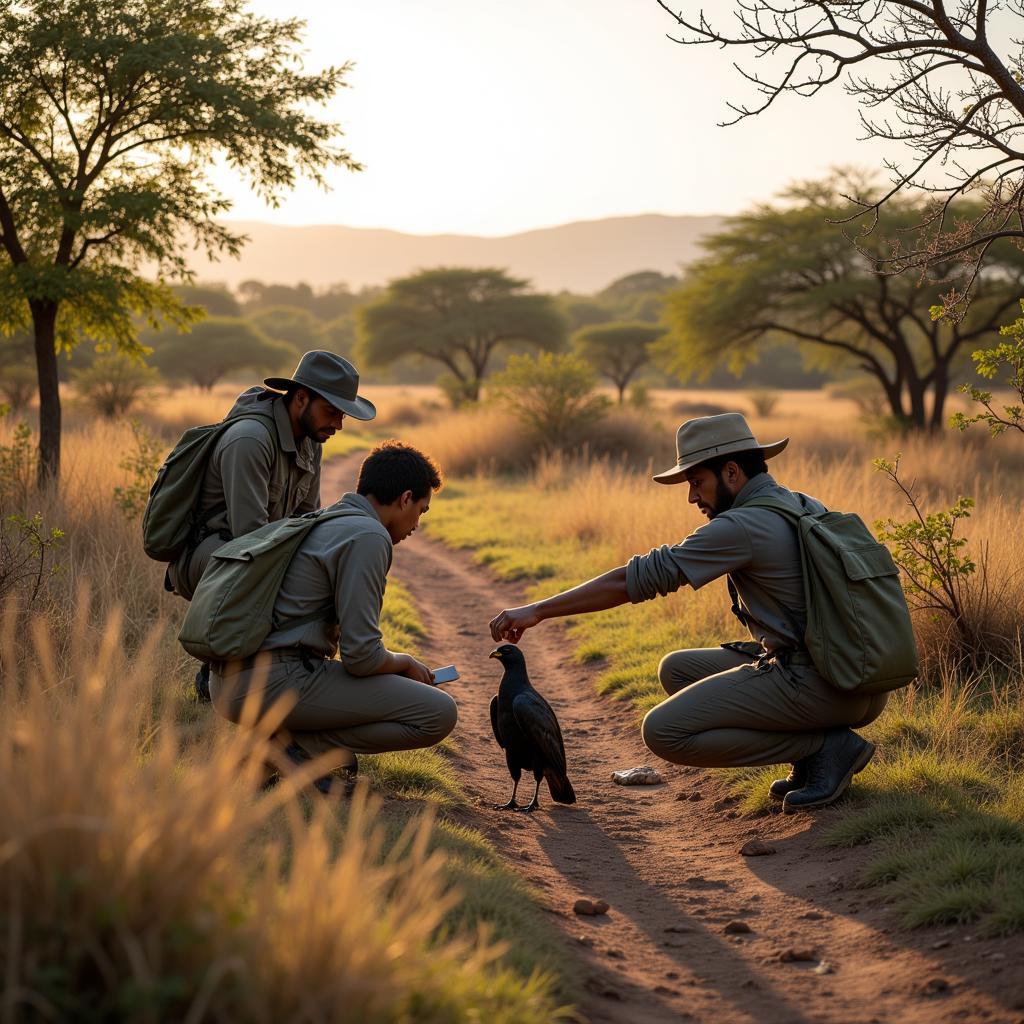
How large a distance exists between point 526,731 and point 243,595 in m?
1.47

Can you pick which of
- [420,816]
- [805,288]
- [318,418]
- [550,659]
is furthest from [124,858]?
[805,288]

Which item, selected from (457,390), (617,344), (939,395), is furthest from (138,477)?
(617,344)

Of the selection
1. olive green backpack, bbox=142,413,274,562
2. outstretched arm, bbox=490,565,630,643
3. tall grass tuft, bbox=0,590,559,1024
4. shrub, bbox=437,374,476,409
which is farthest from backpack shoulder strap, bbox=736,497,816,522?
shrub, bbox=437,374,476,409

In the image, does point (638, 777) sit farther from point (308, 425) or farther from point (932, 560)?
point (308, 425)

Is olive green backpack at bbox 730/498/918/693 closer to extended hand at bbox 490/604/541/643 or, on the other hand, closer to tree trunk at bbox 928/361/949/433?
extended hand at bbox 490/604/541/643

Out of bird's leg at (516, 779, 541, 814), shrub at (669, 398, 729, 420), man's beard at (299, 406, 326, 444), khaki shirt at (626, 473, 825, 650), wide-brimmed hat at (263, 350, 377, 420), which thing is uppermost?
wide-brimmed hat at (263, 350, 377, 420)

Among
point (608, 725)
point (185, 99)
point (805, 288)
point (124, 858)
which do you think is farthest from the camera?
point (805, 288)

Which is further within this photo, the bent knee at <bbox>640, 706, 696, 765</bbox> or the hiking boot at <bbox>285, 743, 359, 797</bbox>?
the bent knee at <bbox>640, 706, 696, 765</bbox>

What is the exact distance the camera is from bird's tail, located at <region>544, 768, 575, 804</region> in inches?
201

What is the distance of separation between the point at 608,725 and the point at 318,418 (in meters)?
2.82

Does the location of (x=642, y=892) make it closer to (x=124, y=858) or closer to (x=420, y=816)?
(x=420, y=816)

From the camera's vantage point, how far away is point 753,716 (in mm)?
4754

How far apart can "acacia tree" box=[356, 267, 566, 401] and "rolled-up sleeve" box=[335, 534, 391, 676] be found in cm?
3614

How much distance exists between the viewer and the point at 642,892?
14.0ft
